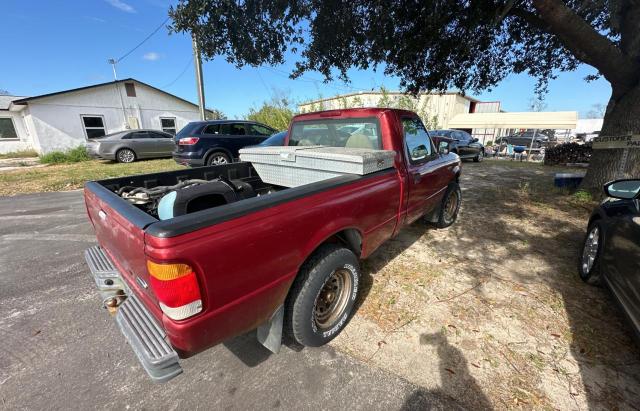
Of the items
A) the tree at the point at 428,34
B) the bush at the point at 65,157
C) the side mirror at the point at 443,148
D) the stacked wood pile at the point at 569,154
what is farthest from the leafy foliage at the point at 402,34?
the bush at the point at 65,157

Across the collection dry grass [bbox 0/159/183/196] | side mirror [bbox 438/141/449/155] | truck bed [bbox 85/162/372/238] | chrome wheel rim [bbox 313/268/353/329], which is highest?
side mirror [bbox 438/141/449/155]

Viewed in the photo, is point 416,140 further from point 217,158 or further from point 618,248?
point 217,158

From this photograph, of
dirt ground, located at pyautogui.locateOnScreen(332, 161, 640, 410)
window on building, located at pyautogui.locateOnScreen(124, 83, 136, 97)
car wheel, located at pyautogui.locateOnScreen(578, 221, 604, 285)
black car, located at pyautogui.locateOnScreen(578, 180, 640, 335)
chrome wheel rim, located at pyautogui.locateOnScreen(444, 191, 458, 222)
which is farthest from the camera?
window on building, located at pyautogui.locateOnScreen(124, 83, 136, 97)

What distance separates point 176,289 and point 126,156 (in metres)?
14.0

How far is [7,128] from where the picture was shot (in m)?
17.3

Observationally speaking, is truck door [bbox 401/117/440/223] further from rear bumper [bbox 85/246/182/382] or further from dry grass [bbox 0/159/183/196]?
dry grass [bbox 0/159/183/196]

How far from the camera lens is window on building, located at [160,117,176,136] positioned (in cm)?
1825

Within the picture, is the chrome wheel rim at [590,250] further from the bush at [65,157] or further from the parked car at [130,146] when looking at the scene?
the bush at [65,157]

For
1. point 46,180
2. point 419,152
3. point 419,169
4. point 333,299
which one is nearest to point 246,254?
point 333,299

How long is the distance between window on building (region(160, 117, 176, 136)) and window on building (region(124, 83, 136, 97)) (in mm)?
2044

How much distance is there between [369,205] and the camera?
239 centimetres

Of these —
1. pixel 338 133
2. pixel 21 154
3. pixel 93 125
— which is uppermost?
pixel 93 125

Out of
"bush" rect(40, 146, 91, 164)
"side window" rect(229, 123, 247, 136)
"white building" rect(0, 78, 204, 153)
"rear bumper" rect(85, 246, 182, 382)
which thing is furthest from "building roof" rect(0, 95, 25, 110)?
"rear bumper" rect(85, 246, 182, 382)

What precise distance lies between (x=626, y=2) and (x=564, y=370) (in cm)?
717
